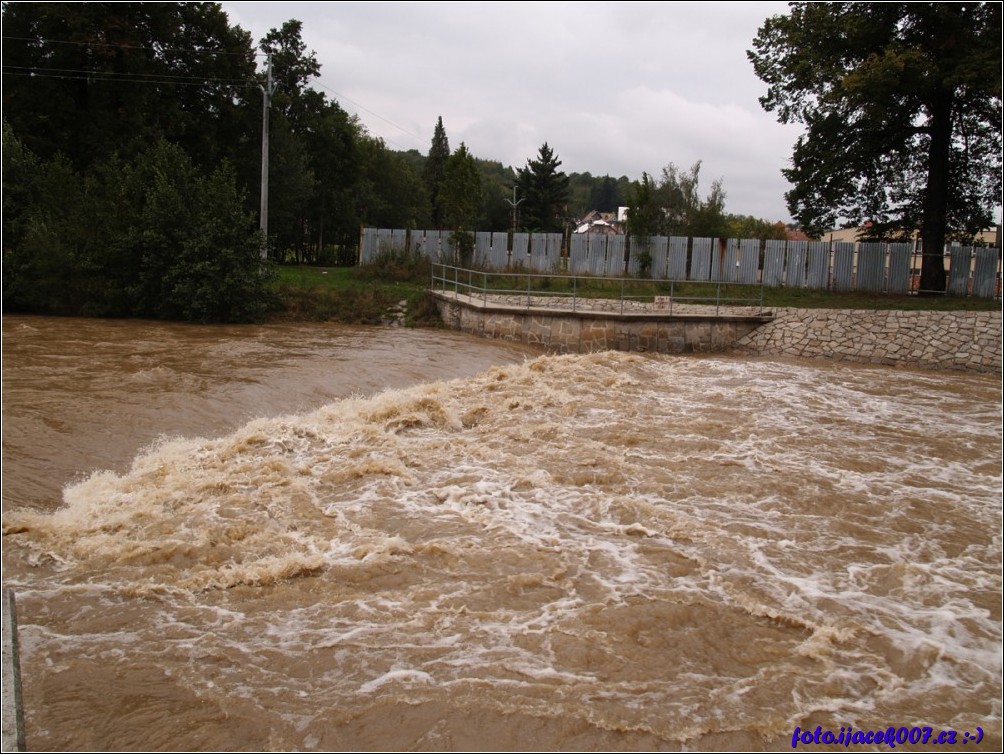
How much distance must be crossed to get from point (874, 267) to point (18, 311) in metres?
26.2

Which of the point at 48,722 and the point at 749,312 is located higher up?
the point at 749,312

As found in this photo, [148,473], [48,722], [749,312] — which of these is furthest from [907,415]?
[48,722]

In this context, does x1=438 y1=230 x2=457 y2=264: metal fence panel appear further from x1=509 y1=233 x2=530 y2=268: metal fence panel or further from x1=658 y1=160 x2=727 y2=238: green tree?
x1=658 y1=160 x2=727 y2=238: green tree

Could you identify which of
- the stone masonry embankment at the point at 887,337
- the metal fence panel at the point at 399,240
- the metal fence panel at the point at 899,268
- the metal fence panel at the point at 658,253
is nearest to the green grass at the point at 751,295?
the metal fence panel at the point at 899,268

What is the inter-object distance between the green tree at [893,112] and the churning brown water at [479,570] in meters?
13.4

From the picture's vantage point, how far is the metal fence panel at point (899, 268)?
1048 inches

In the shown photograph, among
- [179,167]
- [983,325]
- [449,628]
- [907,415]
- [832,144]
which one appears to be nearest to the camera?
[449,628]

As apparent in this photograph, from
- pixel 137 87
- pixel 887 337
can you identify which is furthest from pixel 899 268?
pixel 137 87

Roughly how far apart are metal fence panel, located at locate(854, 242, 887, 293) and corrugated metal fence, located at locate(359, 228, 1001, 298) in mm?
31

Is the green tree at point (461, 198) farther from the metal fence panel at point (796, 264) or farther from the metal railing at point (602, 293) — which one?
the metal fence panel at point (796, 264)

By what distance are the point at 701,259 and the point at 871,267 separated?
6.37 meters

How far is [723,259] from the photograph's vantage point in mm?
30453

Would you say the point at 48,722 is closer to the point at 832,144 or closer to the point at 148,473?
the point at 148,473

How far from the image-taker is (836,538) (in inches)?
288
